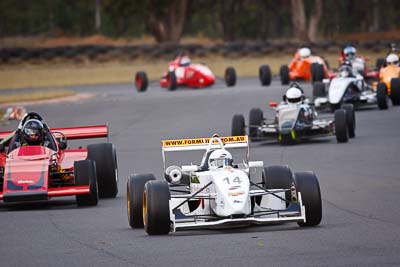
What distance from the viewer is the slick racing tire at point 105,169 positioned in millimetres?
16844

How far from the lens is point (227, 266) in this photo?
10.2m

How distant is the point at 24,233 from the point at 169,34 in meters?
61.1

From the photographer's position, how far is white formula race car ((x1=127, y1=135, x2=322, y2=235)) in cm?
1217

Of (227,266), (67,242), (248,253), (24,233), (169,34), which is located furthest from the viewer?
(169,34)

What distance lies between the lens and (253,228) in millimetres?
12938

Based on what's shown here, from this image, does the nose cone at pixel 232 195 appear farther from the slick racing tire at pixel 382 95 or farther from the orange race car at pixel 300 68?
the orange race car at pixel 300 68

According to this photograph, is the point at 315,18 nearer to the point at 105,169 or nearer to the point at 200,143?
the point at 105,169

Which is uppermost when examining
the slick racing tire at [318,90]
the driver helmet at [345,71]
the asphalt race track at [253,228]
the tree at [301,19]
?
the tree at [301,19]

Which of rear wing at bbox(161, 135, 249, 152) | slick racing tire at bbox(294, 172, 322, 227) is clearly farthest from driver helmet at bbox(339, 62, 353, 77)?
slick racing tire at bbox(294, 172, 322, 227)

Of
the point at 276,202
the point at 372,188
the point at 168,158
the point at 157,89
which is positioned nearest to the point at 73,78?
the point at 157,89

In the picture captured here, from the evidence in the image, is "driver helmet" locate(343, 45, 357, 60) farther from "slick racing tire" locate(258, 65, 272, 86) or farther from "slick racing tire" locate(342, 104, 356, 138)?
"slick racing tire" locate(342, 104, 356, 138)

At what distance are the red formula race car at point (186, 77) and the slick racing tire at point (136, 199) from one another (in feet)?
98.2

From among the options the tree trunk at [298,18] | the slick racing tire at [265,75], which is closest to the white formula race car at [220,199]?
the slick racing tire at [265,75]

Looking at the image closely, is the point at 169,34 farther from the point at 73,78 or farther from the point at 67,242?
the point at 67,242
